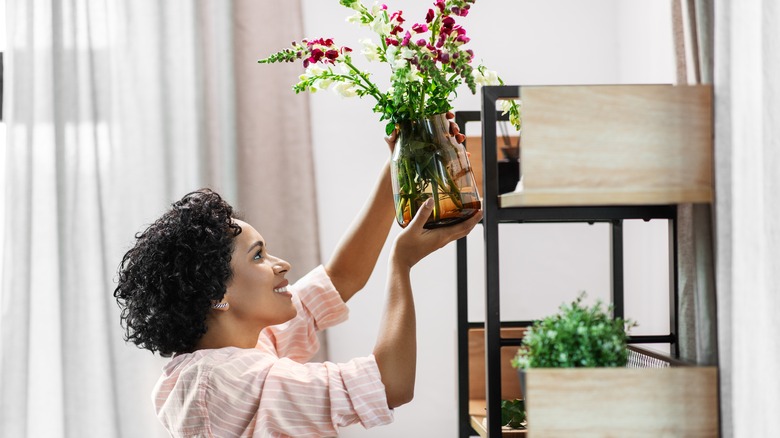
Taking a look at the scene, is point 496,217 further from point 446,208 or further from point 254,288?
point 254,288

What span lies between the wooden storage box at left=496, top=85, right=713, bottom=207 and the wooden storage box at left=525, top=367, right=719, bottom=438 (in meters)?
0.23

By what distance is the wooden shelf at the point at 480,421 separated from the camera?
1.54 metres

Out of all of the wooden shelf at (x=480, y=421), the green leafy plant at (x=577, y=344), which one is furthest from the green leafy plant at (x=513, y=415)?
the green leafy plant at (x=577, y=344)

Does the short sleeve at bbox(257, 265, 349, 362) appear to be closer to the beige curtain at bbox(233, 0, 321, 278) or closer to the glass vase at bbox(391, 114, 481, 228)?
the glass vase at bbox(391, 114, 481, 228)

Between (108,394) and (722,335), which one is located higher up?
(722,335)

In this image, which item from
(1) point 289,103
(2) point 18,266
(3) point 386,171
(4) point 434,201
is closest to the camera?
(4) point 434,201

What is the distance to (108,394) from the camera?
92.5 inches

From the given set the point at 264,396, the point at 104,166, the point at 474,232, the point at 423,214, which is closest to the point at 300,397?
the point at 264,396

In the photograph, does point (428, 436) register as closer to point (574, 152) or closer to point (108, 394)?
point (108, 394)

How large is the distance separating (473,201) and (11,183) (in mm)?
1592

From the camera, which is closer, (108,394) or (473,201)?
(473,201)

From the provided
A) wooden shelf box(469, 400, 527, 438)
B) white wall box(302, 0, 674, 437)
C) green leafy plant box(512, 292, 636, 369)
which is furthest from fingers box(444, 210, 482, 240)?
white wall box(302, 0, 674, 437)

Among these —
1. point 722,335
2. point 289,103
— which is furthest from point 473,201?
point 289,103

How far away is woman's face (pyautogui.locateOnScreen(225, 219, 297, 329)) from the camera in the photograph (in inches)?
59.5
